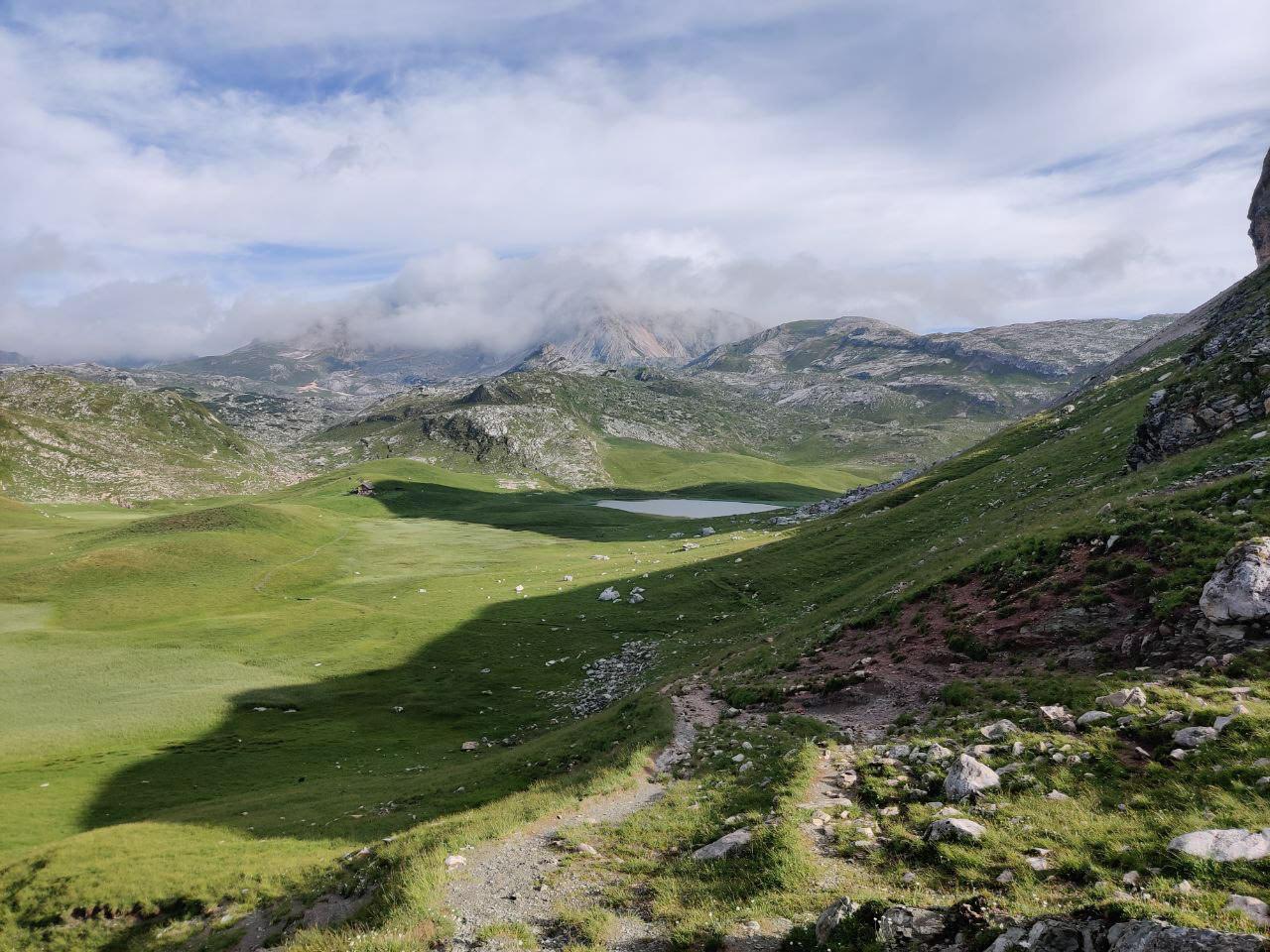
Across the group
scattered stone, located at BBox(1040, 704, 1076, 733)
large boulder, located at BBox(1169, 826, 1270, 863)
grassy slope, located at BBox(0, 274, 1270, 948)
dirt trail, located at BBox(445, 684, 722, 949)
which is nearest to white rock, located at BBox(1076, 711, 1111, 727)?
scattered stone, located at BBox(1040, 704, 1076, 733)

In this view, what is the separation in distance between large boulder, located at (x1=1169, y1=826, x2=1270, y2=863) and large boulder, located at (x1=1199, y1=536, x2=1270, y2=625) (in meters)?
12.9

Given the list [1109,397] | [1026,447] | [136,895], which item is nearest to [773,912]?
[136,895]

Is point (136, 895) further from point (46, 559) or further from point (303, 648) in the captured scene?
point (46, 559)

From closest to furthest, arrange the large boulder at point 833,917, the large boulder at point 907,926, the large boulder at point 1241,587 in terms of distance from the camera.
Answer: the large boulder at point 907,926 → the large boulder at point 833,917 → the large boulder at point 1241,587

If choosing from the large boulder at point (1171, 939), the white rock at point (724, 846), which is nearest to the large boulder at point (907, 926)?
the large boulder at point (1171, 939)

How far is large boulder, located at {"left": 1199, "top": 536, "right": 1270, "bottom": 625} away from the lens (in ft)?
67.1

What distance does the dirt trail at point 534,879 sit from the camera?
51.6ft

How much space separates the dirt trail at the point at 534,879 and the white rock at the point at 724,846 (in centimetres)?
308

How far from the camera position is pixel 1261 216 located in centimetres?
17900

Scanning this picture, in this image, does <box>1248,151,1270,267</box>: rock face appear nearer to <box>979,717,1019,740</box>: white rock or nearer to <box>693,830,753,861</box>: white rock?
<box>979,717,1019,740</box>: white rock

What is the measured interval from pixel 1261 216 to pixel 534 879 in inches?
10622

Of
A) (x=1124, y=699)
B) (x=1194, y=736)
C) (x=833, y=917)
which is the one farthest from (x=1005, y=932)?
(x=1124, y=699)

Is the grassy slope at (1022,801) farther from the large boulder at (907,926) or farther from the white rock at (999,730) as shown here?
the large boulder at (907,926)

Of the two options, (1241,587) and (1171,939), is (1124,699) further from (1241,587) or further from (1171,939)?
(1171,939)
